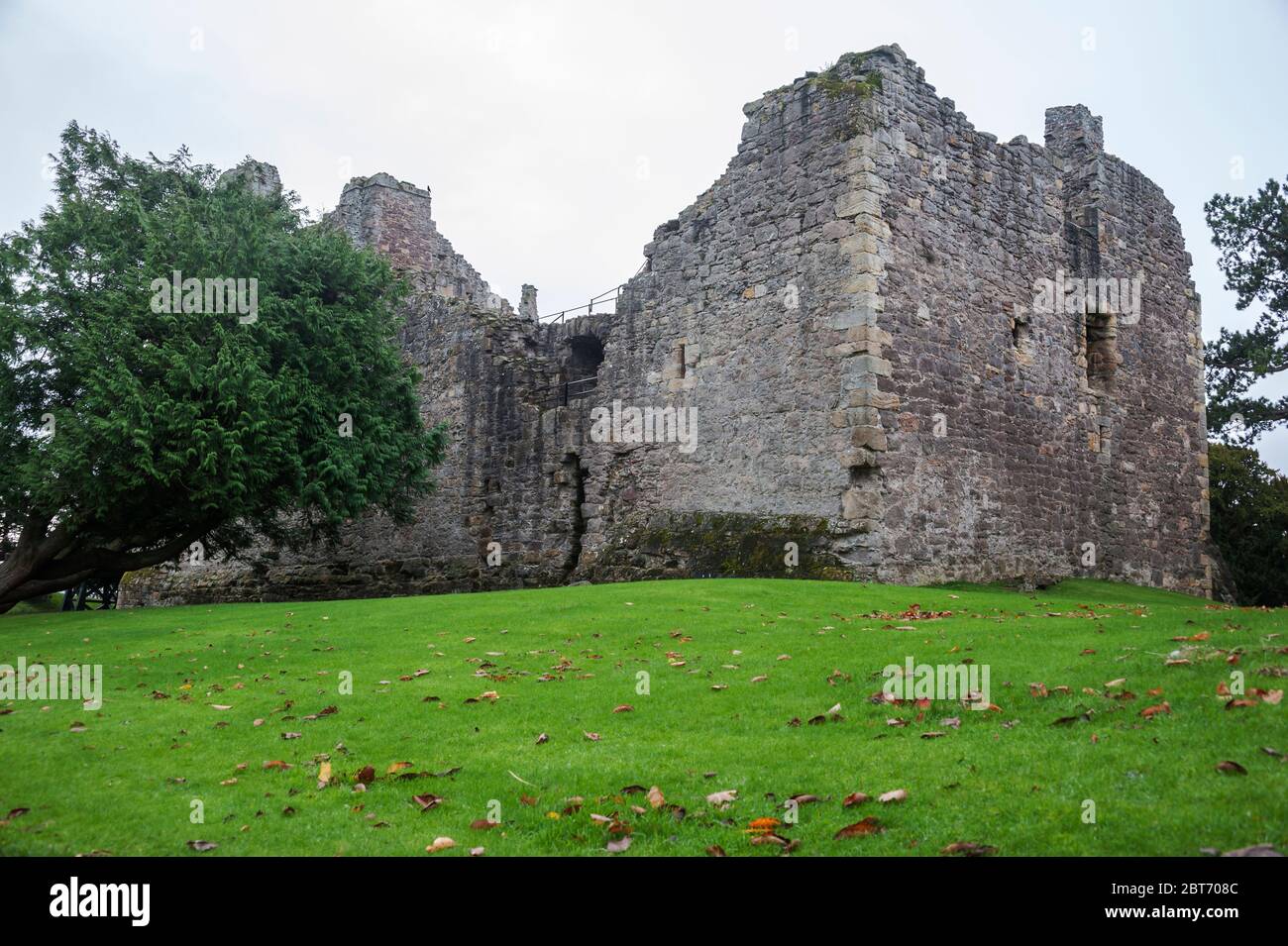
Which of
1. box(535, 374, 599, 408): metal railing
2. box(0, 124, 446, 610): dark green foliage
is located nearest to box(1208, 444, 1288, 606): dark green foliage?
box(535, 374, 599, 408): metal railing

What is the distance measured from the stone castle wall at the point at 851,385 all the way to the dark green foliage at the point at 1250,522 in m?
7.05

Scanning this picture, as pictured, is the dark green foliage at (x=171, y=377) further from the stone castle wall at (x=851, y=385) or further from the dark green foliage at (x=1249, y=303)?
the dark green foliage at (x=1249, y=303)

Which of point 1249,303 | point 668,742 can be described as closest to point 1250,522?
point 1249,303

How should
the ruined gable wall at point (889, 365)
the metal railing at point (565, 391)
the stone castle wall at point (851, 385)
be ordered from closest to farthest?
the ruined gable wall at point (889, 365)
the stone castle wall at point (851, 385)
the metal railing at point (565, 391)

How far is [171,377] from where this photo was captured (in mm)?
18141

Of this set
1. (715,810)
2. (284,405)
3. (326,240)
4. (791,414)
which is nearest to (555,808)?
(715,810)

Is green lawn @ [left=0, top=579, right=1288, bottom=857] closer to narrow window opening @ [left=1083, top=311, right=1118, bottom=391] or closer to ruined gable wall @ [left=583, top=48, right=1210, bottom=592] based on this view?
ruined gable wall @ [left=583, top=48, right=1210, bottom=592]

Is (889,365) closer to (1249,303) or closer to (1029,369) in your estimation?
(1029,369)

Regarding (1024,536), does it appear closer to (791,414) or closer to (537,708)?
(791,414)

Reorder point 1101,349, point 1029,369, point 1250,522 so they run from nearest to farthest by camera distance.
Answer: point 1029,369 → point 1101,349 → point 1250,522

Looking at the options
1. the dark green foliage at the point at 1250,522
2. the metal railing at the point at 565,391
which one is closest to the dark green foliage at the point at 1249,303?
the dark green foliage at the point at 1250,522

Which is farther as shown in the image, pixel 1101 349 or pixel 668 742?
pixel 1101 349

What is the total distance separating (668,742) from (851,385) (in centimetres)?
1053

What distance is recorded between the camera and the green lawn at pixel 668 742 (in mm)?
6020
